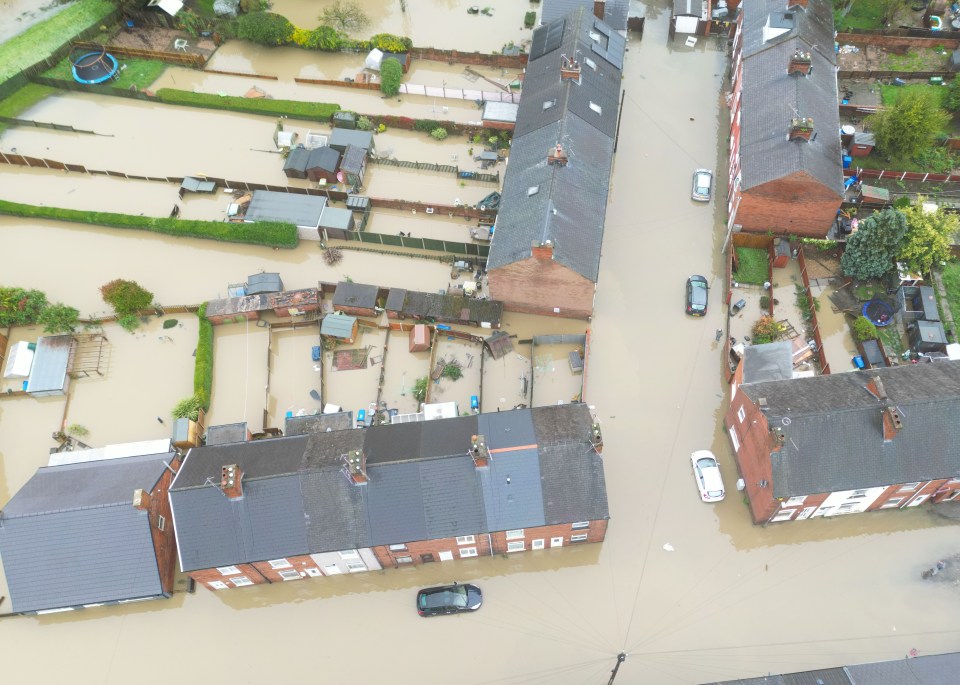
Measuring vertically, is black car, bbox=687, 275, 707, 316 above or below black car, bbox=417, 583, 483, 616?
above

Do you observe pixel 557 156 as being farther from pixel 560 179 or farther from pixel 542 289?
pixel 542 289

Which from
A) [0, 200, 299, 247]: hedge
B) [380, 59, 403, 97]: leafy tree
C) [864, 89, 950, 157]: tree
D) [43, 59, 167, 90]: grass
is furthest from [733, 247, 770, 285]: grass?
[43, 59, 167, 90]: grass

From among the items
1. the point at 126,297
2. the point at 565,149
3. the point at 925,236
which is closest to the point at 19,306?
the point at 126,297

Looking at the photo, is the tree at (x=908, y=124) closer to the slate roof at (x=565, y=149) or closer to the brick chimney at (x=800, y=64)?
the brick chimney at (x=800, y=64)

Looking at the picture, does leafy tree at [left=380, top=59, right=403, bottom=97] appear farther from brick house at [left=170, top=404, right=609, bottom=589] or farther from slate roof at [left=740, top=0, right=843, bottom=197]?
brick house at [left=170, top=404, right=609, bottom=589]

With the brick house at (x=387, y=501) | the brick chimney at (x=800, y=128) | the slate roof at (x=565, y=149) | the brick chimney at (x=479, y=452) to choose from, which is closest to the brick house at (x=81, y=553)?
the brick house at (x=387, y=501)

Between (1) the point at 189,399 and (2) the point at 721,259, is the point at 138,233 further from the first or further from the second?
(2) the point at 721,259
